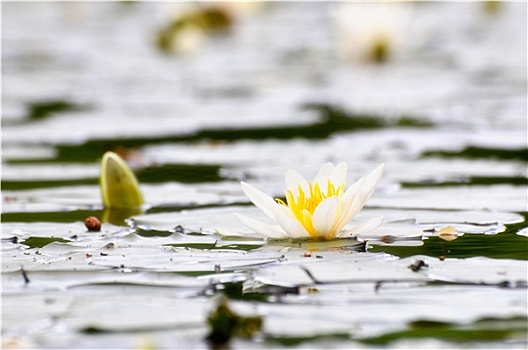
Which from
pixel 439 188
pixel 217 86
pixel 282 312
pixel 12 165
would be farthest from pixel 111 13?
pixel 282 312

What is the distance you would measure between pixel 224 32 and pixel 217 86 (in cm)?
416

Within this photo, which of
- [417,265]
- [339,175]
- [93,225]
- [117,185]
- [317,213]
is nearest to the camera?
[417,265]

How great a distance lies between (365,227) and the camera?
7.63 feet

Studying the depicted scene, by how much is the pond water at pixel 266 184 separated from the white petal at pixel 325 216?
0.05 m

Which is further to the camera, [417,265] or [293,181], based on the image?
[293,181]

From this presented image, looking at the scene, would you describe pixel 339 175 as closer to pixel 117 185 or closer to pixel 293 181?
pixel 293 181

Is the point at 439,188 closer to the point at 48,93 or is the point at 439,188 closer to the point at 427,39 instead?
the point at 48,93

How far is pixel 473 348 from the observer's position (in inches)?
60.5

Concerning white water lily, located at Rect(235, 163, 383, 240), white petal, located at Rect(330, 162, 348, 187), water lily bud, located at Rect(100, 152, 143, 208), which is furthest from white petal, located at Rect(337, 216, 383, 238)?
water lily bud, located at Rect(100, 152, 143, 208)

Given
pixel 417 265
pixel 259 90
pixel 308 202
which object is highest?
pixel 259 90

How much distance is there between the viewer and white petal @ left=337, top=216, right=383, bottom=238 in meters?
2.30

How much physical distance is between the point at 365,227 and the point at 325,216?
3.9 inches

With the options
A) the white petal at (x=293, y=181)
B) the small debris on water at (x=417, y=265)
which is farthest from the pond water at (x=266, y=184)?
the white petal at (x=293, y=181)

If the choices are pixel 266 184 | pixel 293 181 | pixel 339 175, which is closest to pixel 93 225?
pixel 293 181
